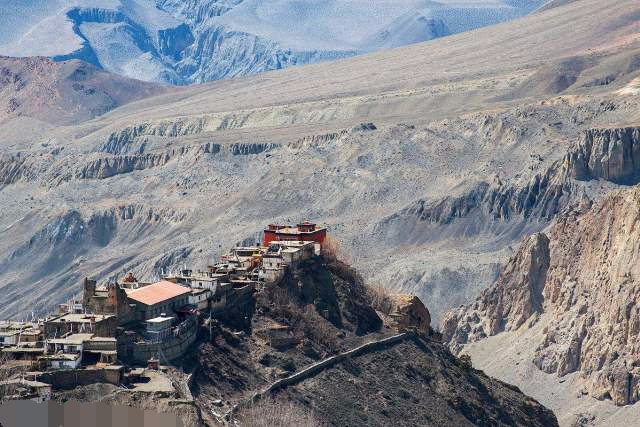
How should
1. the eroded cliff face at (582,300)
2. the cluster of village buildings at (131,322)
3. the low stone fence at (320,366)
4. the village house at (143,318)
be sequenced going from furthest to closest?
the eroded cliff face at (582,300), the low stone fence at (320,366), the village house at (143,318), the cluster of village buildings at (131,322)

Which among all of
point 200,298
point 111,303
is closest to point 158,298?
point 111,303

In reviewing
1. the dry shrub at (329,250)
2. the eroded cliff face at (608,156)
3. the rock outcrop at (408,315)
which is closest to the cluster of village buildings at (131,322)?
the dry shrub at (329,250)

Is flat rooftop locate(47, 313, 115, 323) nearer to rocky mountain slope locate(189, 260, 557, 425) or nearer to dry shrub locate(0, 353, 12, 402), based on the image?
rocky mountain slope locate(189, 260, 557, 425)

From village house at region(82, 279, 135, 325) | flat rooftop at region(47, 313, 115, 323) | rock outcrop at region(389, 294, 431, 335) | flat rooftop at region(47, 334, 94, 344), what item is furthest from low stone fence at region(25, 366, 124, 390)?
rock outcrop at region(389, 294, 431, 335)

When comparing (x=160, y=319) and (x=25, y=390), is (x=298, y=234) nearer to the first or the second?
(x=160, y=319)

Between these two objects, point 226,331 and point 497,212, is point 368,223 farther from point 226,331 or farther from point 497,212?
point 226,331

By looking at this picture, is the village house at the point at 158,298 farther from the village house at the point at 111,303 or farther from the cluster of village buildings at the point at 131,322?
the village house at the point at 111,303
